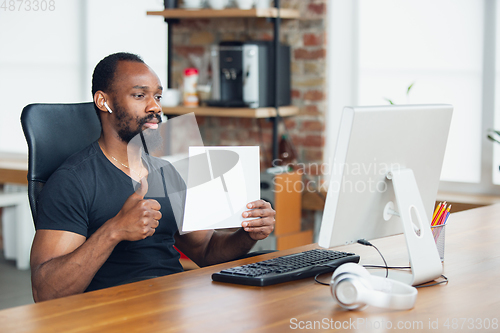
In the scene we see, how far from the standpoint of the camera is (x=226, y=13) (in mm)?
3166

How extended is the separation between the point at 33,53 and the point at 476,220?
3508mm

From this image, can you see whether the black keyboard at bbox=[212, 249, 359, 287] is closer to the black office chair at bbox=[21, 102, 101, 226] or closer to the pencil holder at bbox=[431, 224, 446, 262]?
the pencil holder at bbox=[431, 224, 446, 262]

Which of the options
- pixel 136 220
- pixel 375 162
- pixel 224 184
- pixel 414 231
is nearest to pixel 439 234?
pixel 414 231

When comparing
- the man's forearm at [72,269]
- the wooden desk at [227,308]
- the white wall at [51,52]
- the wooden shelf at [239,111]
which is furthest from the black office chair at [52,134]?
the white wall at [51,52]

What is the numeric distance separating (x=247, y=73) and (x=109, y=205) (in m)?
1.73

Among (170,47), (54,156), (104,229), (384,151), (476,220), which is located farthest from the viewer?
(170,47)

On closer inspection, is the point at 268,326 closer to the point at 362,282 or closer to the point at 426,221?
the point at 362,282

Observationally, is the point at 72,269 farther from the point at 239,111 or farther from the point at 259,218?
the point at 239,111

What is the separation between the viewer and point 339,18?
3.25m

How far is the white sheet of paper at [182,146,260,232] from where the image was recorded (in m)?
1.44

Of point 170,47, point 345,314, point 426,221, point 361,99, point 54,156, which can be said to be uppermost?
point 170,47

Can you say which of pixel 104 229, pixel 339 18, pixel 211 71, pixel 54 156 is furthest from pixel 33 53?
pixel 104 229

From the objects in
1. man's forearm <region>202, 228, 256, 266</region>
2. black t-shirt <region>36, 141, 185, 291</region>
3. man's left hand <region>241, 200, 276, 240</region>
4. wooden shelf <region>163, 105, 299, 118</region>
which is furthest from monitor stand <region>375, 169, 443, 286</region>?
wooden shelf <region>163, 105, 299, 118</region>

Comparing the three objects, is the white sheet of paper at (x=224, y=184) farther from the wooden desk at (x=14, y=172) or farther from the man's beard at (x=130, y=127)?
the wooden desk at (x=14, y=172)
